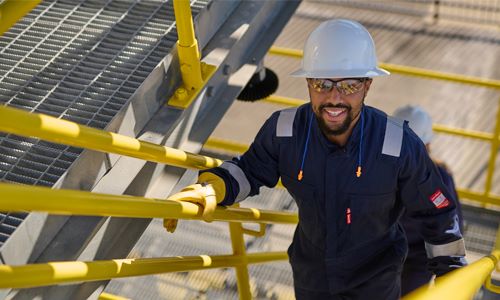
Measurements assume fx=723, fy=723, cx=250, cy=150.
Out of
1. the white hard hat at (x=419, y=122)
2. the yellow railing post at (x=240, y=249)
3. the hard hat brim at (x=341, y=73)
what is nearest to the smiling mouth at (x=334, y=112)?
the hard hat brim at (x=341, y=73)

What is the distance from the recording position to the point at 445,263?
294 centimetres

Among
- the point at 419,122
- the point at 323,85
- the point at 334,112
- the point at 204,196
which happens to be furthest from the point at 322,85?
the point at 419,122

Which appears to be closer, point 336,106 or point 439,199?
point 336,106

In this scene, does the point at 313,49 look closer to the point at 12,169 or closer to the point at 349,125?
the point at 349,125

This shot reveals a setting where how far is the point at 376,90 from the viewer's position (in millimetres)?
9219

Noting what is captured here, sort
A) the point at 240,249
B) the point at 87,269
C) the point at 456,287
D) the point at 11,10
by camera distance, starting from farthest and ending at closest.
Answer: the point at 240,249, the point at 87,269, the point at 11,10, the point at 456,287

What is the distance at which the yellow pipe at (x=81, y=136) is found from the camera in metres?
1.88

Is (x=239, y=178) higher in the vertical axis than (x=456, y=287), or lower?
lower

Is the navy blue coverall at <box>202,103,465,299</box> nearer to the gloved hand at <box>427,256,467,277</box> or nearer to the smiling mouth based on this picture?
the gloved hand at <box>427,256,467,277</box>

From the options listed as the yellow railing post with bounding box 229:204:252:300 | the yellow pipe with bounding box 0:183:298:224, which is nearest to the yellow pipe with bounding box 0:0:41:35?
the yellow pipe with bounding box 0:183:298:224

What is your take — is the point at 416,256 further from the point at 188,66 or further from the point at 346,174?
the point at 188,66

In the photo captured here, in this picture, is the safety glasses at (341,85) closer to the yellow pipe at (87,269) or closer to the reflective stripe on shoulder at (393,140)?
the reflective stripe on shoulder at (393,140)

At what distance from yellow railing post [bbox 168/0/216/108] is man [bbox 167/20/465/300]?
0.36 m

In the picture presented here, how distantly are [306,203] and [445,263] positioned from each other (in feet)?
2.01
